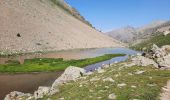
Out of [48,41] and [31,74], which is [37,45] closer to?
[48,41]

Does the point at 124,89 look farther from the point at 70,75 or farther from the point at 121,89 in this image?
the point at 70,75

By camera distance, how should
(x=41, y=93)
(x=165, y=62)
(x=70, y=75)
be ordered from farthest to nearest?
(x=70, y=75), (x=165, y=62), (x=41, y=93)

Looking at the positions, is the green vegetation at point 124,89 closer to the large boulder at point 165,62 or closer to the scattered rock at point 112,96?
the scattered rock at point 112,96

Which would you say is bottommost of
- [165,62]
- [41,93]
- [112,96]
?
[41,93]

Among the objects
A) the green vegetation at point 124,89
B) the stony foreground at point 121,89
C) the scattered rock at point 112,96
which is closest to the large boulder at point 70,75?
the stony foreground at point 121,89

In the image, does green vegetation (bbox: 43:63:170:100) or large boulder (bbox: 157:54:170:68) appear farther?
large boulder (bbox: 157:54:170:68)

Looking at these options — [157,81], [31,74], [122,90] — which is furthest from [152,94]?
[31,74]

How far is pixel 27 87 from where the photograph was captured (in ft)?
216

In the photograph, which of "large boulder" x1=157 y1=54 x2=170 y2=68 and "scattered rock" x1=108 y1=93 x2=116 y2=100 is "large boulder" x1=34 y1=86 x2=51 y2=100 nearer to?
"scattered rock" x1=108 y1=93 x2=116 y2=100

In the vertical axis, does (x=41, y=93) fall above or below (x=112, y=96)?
below

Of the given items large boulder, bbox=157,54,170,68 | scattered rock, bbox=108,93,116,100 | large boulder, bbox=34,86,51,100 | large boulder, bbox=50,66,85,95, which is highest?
large boulder, bbox=157,54,170,68

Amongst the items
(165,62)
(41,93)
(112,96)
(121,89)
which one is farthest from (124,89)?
(165,62)

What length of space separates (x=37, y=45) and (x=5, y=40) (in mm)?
21620

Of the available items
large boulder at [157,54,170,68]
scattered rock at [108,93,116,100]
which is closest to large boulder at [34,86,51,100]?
scattered rock at [108,93,116,100]
